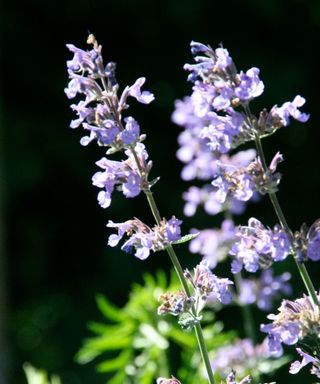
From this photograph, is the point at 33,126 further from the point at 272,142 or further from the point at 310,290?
the point at 310,290

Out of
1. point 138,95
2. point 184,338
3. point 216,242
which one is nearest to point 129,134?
point 138,95

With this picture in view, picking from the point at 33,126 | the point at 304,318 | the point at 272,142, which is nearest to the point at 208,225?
the point at 272,142

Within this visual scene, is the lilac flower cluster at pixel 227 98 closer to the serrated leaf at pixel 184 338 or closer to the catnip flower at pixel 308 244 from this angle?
the catnip flower at pixel 308 244

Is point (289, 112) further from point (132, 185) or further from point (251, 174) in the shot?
point (132, 185)

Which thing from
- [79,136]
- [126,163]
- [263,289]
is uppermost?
[79,136]

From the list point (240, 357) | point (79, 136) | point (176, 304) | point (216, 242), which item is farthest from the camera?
point (79, 136)

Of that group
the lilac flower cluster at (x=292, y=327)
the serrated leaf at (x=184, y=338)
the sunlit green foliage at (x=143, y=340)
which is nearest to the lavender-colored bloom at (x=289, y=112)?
the lilac flower cluster at (x=292, y=327)

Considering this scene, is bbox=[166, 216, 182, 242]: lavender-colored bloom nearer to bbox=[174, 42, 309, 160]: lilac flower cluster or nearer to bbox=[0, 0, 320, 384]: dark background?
bbox=[174, 42, 309, 160]: lilac flower cluster
